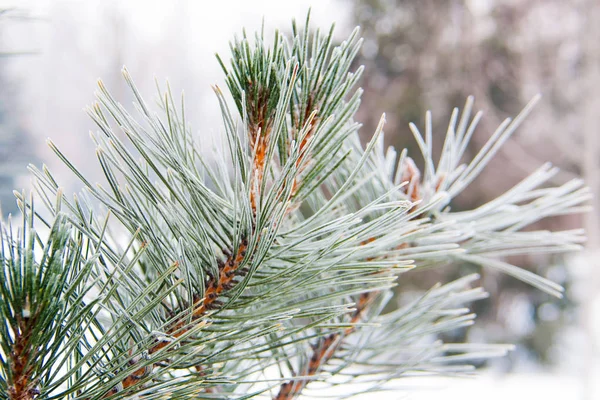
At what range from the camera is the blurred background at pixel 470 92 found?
265 cm

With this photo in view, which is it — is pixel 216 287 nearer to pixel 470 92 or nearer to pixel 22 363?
pixel 22 363

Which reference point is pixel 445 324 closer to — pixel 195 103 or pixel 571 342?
pixel 571 342

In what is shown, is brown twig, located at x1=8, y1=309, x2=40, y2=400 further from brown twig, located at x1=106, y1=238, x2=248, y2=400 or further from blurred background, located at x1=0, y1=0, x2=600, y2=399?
blurred background, located at x1=0, y1=0, x2=600, y2=399

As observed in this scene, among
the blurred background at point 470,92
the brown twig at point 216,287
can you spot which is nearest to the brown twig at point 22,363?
the brown twig at point 216,287

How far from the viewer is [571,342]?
10.8ft

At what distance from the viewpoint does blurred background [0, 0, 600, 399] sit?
2.65 m

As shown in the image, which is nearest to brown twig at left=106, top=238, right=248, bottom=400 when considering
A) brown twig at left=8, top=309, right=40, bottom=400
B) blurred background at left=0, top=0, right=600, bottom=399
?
brown twig at left=8, top=309, right=40, bottom=400

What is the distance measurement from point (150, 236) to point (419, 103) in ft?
9.97

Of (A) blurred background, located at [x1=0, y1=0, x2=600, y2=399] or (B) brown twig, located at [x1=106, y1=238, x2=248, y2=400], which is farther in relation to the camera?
(A) blurred background, located at [x1=0, y1=0, x2=600, y2=399]

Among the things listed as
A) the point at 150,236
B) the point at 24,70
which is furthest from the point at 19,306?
the point at 24,70

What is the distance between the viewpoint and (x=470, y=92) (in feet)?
10.2

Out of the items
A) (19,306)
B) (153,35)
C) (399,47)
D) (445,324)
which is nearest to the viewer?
(19,306)

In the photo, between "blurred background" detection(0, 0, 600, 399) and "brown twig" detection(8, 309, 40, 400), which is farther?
"blurred background" detection(0, 0, 600, 399)

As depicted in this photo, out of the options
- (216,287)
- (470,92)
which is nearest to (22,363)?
(216,287)
